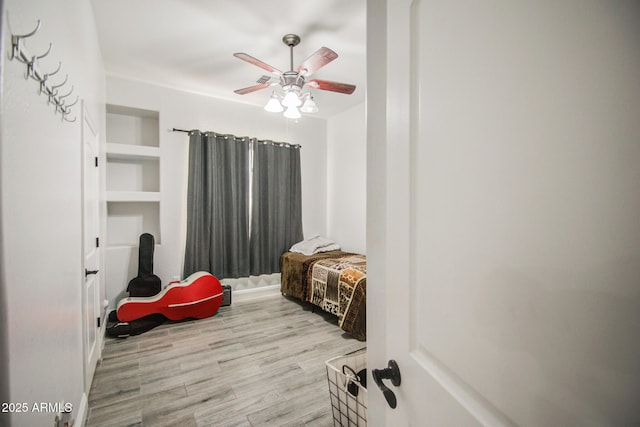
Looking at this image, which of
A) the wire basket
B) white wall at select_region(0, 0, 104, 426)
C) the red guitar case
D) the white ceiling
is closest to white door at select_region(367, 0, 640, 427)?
the wire basket

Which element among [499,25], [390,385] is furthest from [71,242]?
[499,25]

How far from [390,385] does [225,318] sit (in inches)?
121

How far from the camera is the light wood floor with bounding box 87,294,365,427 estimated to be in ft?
5.92

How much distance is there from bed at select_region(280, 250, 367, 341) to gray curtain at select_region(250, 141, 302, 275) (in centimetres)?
26

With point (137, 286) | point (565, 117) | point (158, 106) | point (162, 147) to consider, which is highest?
point (158, 106)

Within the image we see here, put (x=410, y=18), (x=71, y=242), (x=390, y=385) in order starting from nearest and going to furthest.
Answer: (x=410, y=18) → (x=390, y=385) → (x=71, y=242)

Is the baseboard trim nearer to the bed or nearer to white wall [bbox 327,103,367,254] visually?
the bed

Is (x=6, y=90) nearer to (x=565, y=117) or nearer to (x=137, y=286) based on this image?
(x=565, y=117)

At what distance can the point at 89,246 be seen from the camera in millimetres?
1978

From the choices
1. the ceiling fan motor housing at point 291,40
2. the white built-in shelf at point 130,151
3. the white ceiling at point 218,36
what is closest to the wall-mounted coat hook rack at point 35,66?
the white ceiling at point 218,36

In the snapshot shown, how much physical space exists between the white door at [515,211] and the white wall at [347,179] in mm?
3563

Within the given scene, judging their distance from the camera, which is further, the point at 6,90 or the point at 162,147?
the point at 162,147

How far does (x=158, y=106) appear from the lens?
356 cm

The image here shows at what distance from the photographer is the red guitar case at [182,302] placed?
9.92 ft
